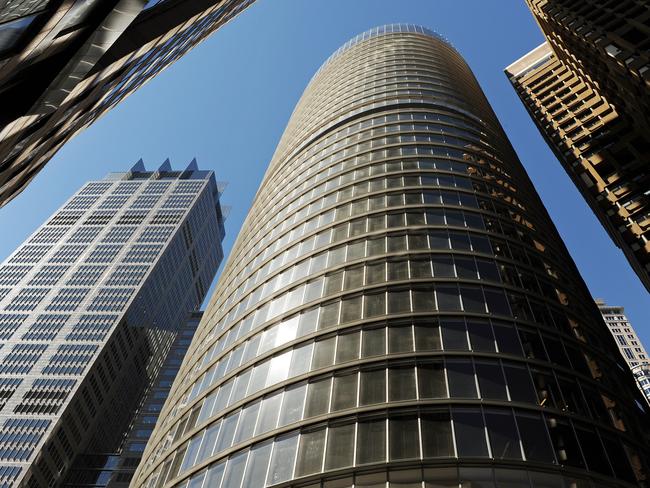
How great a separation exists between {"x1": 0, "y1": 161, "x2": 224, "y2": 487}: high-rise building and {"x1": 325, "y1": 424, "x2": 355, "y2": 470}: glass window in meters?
103

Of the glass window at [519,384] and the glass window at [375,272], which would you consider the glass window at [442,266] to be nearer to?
the glass window at [375,272]

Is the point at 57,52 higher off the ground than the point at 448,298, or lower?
lower

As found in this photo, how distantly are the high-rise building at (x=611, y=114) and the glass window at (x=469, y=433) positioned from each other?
2724 cm

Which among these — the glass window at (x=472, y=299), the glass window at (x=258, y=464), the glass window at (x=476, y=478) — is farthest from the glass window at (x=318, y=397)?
the glass window at (x=472, y=299)

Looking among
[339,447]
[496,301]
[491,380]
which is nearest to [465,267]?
[496,301]

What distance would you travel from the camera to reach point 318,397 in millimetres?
23406

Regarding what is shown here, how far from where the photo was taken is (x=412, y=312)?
26.6 meters

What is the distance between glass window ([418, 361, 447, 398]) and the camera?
72.0ft

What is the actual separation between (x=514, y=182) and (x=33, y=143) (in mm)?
38305

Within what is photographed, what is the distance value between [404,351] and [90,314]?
129808mm

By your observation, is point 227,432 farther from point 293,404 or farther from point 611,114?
point 611,114

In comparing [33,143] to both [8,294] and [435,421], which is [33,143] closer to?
[435,421]

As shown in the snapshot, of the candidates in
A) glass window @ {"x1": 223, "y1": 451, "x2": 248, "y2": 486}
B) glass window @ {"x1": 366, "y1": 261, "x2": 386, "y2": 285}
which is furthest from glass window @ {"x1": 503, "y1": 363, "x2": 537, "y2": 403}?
glass window @ {"x1": 223, "y1": 451, "x2": 248, "y2": 486}

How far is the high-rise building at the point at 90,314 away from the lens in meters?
109
